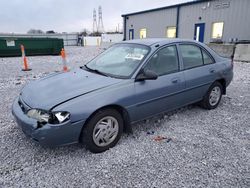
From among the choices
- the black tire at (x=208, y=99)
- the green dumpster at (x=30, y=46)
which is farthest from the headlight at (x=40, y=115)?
the green dumpster at (x=30, y=46)

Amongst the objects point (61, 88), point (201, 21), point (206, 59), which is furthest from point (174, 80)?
point (201, 21)

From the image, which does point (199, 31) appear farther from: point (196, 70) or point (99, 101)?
point (99, 101)

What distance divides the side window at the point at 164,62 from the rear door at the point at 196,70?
190 mm

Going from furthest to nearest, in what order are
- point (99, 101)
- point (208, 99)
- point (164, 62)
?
point (208, 99), point (164, 62), point (99, 101)

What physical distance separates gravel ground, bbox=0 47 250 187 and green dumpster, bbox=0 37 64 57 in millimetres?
11965

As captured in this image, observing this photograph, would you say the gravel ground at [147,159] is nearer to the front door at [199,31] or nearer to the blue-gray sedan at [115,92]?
the blue-gray sedan at [115,92]

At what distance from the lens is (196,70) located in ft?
12.2

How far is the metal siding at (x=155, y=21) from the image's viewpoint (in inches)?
794

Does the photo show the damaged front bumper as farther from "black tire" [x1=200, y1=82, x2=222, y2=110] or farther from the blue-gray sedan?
"black tire" [x1=200, y1=82, x2=222, y2=110]

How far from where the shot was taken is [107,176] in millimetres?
2318

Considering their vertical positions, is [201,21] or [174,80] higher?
[201,21]

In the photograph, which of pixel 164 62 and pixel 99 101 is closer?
pixel 99 101

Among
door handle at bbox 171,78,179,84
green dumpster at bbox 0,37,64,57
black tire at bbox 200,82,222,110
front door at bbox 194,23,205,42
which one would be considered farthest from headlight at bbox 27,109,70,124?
front door at bbox 194,23,205,42

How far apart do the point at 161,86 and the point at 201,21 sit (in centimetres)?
1673
